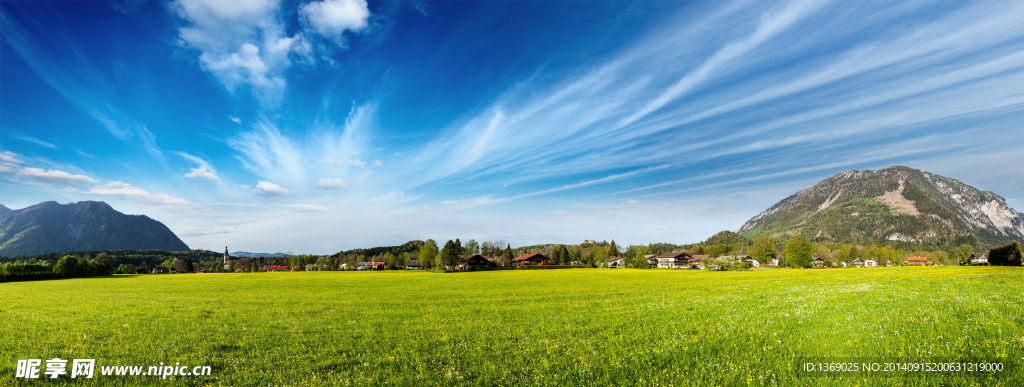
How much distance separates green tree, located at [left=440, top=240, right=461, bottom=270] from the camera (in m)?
123

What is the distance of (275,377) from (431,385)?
15.8ft

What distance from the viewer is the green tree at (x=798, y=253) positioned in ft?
401

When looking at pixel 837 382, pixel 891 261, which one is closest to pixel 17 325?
pixel 837 382

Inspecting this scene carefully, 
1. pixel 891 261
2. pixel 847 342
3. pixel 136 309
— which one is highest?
pixel 847 342

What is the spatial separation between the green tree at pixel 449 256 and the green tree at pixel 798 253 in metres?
117

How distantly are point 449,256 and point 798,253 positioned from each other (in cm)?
11876

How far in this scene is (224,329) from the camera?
1820 cm

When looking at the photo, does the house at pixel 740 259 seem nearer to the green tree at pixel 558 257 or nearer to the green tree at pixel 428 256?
the green tree at pixel 558 257

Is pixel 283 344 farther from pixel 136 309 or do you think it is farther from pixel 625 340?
pixel 136 309

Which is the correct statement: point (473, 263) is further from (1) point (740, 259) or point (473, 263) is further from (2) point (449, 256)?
(1) point (740, 259)

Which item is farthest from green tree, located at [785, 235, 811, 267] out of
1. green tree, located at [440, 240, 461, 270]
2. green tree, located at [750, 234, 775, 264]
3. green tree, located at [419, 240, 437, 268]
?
green tree, located at [419, 240, 437, 268]

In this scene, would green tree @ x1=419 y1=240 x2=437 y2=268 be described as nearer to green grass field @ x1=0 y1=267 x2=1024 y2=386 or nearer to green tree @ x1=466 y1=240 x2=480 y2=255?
green tree @ x1=466 y1=240 x2=480 y2=255

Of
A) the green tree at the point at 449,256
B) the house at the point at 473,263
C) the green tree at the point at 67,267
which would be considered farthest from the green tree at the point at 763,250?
the green tree at the point at 67,267

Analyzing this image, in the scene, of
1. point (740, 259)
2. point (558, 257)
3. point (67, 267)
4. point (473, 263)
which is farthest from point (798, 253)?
point (67, 267)
